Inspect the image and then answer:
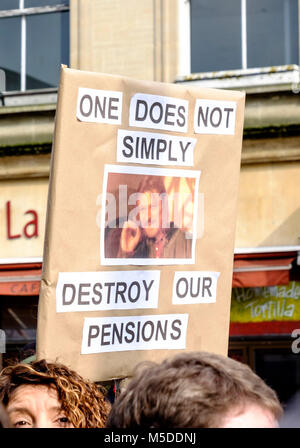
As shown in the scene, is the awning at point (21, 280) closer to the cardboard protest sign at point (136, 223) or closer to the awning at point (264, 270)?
the awning at point (264, 270)

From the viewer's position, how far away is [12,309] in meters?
8.88

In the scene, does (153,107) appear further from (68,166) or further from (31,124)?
(31,124)

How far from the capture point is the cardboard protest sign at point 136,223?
350 cm

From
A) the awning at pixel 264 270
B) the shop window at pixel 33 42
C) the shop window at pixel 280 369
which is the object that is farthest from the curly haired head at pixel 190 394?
the shop window at pixel 33 42

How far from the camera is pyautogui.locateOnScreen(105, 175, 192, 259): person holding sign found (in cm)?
368

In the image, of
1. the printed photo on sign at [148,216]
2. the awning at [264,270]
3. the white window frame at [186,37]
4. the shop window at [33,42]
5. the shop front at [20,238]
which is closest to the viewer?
the printed photo on sign at [148,216]

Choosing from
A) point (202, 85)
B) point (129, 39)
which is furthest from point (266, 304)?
point (129, 39)

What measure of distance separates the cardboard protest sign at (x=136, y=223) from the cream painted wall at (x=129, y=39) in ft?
14.9

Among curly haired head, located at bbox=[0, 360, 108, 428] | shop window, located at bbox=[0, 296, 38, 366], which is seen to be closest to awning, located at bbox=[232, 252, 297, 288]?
shop window, located at bbox=[0, 296, 38, 366]

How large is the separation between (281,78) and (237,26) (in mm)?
744

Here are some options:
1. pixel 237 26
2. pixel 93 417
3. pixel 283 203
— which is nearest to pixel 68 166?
pixel 93 417

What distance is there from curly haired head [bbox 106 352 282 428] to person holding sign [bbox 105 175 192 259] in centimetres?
196

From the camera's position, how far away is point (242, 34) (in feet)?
27.7

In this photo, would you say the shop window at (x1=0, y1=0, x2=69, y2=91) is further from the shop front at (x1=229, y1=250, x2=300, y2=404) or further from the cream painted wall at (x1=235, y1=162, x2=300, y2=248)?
the shop front at (x1=229, y1=250, x2=300, y2=404)
